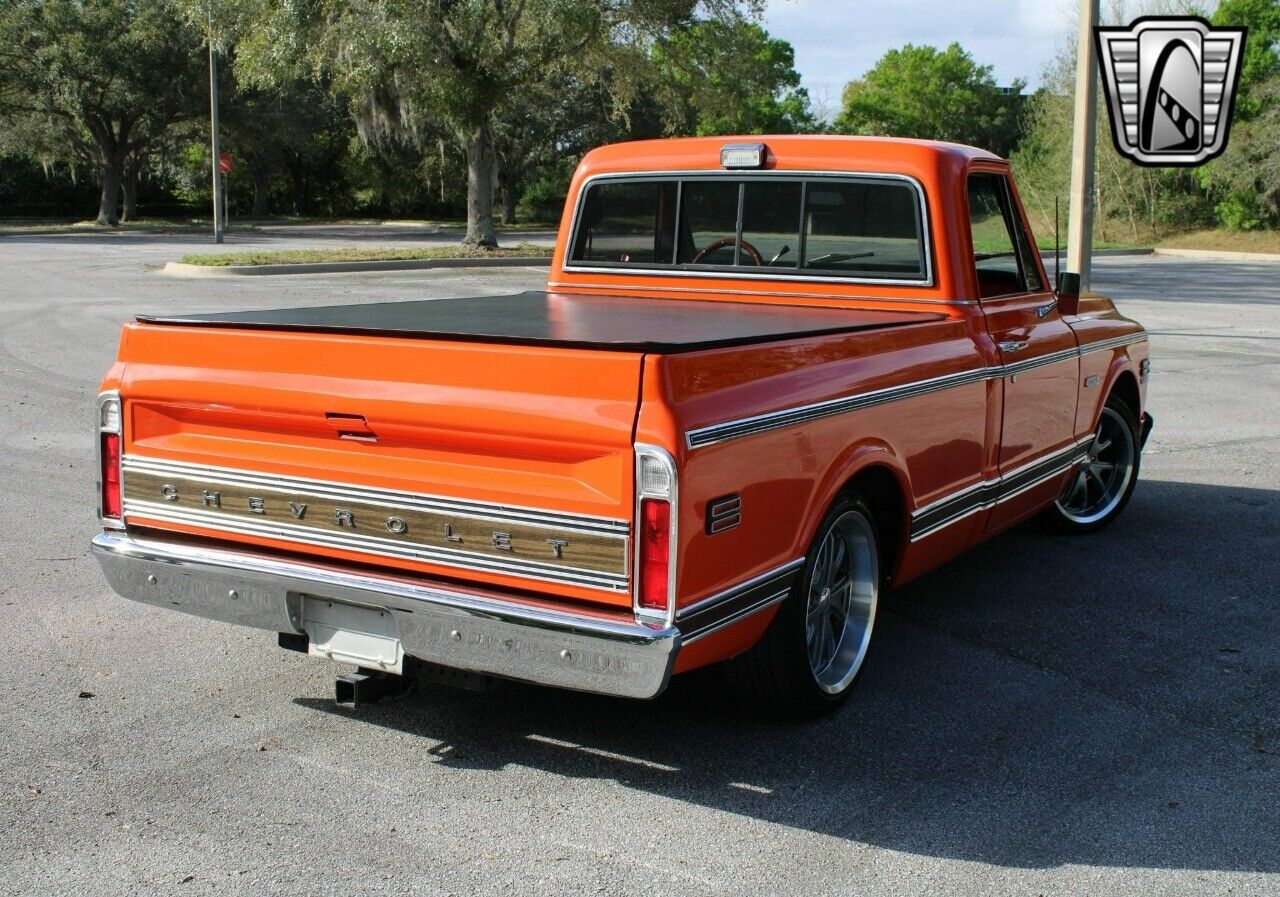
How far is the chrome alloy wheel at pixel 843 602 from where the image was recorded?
179 inches

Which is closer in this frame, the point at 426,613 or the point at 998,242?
the point at 426,613

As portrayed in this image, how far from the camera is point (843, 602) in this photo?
4.74 metres

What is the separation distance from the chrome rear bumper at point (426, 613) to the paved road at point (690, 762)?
1.47 ft

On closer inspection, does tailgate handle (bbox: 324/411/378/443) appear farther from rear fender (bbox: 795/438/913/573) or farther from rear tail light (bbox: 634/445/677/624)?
rear fender (bbox: 795/438/913/573)

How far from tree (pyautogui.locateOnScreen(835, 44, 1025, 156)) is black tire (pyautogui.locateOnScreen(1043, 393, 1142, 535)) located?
84.5 meters

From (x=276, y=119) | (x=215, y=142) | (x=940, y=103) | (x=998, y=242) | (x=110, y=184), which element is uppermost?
(x=940, y=103)

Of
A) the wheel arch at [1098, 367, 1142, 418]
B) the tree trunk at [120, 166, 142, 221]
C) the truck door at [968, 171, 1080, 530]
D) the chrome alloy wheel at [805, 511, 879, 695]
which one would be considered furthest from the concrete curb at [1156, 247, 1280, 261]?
the chrome alloy wheel at [805, 511, 879, 695]

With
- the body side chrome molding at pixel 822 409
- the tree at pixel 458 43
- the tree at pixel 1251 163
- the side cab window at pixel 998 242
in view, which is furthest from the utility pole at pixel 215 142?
the tree at pixel 1251 163

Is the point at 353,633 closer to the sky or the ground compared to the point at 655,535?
closer to the ground

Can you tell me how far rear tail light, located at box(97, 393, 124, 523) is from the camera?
443cm

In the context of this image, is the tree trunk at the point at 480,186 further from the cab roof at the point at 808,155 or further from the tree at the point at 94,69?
the cab roof at the point at 808,155

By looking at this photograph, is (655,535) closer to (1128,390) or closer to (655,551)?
(655,551)

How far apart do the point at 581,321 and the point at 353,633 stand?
4.57 feet

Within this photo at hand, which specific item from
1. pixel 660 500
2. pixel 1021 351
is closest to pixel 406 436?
pixel 660 500
